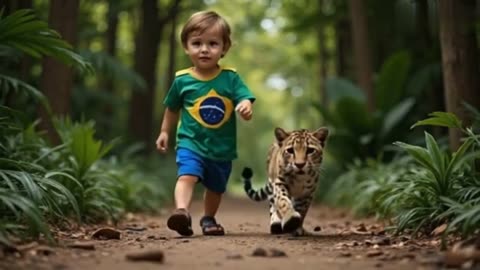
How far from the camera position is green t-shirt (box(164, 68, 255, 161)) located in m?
5.68

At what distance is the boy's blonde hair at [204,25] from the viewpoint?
18.9 feet

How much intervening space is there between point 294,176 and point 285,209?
31cm

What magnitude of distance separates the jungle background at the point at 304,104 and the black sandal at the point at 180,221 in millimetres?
908

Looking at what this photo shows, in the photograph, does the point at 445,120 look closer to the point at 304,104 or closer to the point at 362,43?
the point at 362,43

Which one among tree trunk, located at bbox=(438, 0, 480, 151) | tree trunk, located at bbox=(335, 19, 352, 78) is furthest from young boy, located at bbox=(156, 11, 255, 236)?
tree trunk, located at bbox=(335, 19, 352, 78)

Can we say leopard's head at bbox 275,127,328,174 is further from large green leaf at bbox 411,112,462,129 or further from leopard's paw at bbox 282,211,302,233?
large green leaf at bbox 411,112,462,129

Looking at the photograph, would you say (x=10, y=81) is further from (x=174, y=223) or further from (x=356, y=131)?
(x=356, y=131)

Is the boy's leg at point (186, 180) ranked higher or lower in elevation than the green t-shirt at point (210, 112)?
lower

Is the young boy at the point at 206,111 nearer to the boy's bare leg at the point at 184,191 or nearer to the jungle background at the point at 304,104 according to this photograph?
the boy's bare leg at the point at 184,191

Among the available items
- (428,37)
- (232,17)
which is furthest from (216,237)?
(232,17)

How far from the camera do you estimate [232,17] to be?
2511 centimetres

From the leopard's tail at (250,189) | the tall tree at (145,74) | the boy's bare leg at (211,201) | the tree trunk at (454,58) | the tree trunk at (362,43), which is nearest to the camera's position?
the boy's bare leg at (211,201)

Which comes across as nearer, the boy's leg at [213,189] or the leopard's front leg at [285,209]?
the leopard's front leg at [285,209]

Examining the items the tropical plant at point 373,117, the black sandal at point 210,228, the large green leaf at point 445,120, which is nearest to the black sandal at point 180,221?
the black sandal at point 210,228
